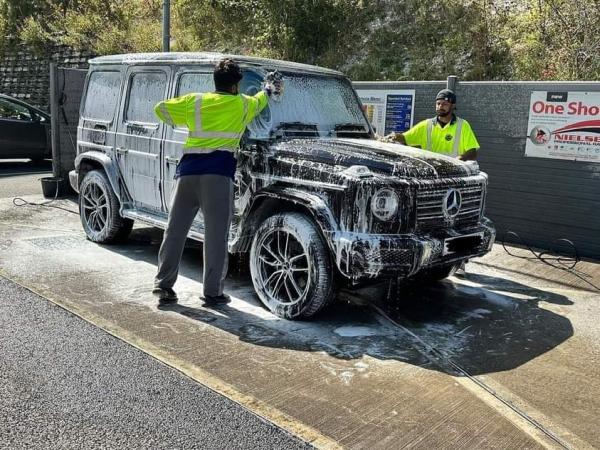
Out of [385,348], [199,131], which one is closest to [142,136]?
[199,131]

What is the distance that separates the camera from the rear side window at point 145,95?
20.6 ft

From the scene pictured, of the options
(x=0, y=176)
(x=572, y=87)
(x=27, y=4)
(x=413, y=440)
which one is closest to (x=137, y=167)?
(x=413, y=440)

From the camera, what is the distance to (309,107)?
5.78 meters

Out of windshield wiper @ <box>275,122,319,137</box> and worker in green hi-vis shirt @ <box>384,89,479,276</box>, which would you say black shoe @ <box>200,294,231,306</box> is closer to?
windshield wiper @ <box>275,122,319,137</box>

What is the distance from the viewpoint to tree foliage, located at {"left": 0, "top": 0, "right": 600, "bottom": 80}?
1114 cm

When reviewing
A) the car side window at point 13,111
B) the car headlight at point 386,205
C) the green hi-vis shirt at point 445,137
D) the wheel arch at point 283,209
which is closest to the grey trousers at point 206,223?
the wheel arch at point 283,209

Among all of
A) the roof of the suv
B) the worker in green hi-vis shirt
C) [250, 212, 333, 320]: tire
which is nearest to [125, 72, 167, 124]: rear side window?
the roof of the suv

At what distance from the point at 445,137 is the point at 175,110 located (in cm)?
285

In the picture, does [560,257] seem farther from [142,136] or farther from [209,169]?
[142,136]

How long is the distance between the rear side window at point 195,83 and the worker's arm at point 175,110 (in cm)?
74

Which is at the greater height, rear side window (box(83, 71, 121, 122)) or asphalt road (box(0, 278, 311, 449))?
rear side window (box(83, 71, 121, 122))

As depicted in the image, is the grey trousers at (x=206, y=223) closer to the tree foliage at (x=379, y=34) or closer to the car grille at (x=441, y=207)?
the car grille at (x=441, y=207)

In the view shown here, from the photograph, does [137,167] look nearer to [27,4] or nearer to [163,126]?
[163,126]

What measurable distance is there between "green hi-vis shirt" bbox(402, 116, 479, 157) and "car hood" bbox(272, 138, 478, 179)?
36.1 inches
